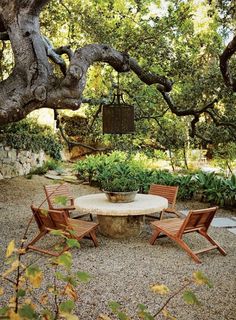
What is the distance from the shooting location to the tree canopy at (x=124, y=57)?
13.1 feet

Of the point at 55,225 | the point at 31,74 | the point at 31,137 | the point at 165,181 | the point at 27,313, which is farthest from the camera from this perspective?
the point at 31,137

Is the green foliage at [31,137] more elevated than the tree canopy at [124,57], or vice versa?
the tree canopy at [124,57]

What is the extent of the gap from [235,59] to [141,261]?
398cm

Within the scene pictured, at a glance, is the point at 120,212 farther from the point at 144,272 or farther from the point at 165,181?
the point at 165,181

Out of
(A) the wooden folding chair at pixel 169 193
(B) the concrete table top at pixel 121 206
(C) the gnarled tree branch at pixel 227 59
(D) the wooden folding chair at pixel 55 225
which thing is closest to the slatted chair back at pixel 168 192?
(A) the wooden folding chair at pixel 169 193

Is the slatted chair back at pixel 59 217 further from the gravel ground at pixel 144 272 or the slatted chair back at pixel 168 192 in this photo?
the slatted chair back at pixel 168 192

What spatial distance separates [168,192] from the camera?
7027 mm

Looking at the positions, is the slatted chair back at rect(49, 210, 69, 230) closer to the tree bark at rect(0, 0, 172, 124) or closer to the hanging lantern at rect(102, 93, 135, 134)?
the tree bark at rect(0, 0, 172, 124)

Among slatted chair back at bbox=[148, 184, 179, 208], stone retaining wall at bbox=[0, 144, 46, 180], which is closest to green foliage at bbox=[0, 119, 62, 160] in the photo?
stone retaining wall at bbox=[0, 144, 46, 180]

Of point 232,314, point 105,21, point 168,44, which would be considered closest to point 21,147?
point 105,21

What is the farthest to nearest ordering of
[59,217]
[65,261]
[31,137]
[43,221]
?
1. [31,137]
2. [43,221]
3. [59,217]
4. [65,261]

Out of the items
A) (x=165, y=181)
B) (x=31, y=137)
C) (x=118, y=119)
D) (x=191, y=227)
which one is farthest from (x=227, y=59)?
(x=31, y=137)

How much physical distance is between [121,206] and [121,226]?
32cm

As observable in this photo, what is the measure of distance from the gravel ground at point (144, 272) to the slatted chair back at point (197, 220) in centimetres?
34
